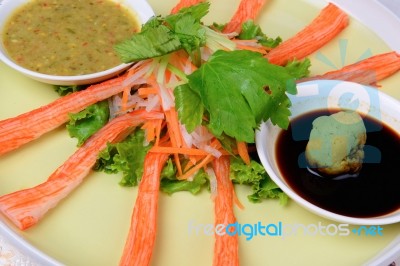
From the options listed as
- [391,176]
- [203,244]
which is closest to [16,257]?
[203,244]

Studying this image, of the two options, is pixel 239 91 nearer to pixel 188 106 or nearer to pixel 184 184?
pixel 188 106

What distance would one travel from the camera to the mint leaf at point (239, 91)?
2.26 meters

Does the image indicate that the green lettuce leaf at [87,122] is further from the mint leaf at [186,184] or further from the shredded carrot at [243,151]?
the shredded carrot at [243,151]

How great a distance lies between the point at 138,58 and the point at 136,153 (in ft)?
1.43

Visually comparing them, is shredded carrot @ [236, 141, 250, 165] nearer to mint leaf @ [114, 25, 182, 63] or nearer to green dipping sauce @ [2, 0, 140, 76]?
mint leaf @ [114, 25, 182, 63]

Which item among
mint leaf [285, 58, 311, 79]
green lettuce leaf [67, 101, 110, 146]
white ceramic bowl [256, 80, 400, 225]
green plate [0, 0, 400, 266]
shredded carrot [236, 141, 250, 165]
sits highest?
mint leaf [285, 58, 311, 79]

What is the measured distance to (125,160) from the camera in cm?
240

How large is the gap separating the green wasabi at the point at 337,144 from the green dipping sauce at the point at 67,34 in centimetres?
116

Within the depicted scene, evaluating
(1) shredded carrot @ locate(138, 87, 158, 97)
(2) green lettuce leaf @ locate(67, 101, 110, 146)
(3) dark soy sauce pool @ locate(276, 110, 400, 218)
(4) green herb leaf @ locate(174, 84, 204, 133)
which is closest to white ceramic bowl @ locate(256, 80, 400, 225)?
(3) dark soy sauce pool @ locate(276, 110, 400, 218)

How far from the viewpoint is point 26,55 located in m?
2.85

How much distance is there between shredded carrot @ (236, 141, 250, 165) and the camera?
7.85 ft

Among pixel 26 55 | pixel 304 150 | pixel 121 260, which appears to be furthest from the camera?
pixel 26 55

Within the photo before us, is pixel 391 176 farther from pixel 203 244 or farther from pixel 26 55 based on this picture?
pixel 26 55

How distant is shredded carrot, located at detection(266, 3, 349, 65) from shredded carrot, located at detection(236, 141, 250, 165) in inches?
25.3
